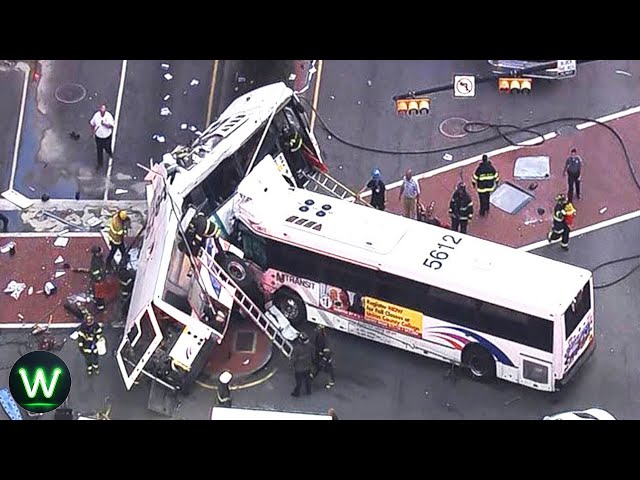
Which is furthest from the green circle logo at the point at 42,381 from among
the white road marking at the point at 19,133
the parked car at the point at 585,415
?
the white road marking at the point at 19,133

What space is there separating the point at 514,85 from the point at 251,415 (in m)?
12.4

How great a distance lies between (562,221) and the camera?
95.2ft

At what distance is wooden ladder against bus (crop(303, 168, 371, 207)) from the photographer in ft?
96.4

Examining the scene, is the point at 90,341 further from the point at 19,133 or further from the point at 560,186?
the point at 560,186

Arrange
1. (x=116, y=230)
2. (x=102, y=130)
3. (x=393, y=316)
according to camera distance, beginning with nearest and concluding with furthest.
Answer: (x=393, y=316), (x=116, y=230), (x=102, y=130)

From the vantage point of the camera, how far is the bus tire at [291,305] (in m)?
27.5

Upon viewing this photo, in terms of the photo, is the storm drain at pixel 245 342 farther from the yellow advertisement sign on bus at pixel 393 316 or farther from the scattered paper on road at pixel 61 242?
the scattered paper on road at pixel 61 242

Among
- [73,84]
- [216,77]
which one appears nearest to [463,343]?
[216,77]

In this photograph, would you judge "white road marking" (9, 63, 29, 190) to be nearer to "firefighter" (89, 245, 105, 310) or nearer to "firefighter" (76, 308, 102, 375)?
"firefighter" (89, 245, 105, 310)

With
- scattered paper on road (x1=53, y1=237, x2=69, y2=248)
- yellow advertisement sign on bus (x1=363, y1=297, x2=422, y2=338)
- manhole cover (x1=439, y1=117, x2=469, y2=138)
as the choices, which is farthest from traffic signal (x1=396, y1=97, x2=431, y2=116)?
scattered paper on road (x1=53, y1=237, x2=69, y2=248)

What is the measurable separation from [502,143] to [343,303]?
7845 mm

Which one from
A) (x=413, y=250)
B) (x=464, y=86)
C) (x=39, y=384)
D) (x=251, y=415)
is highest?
(x=464, y=86)

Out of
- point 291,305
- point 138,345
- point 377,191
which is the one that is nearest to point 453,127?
point 377,191

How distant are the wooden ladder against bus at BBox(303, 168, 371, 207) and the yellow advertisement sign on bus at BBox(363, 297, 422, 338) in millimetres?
3525
